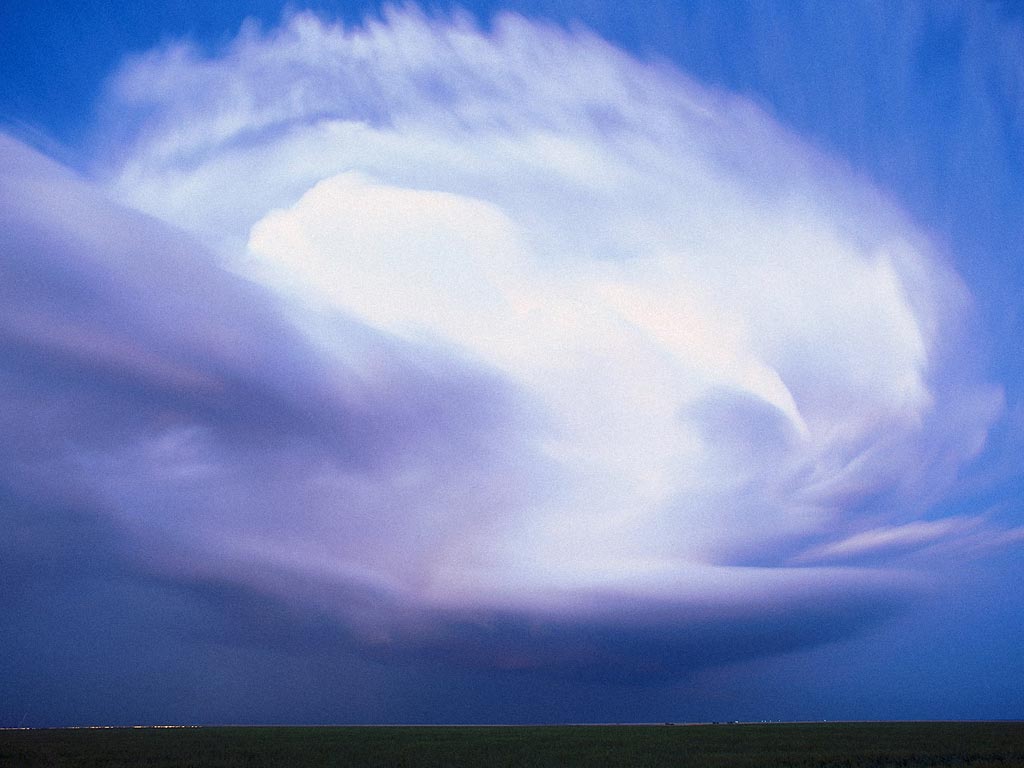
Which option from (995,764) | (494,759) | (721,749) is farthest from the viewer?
(721,749)

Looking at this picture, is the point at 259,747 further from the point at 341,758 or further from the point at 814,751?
the point at 814,751

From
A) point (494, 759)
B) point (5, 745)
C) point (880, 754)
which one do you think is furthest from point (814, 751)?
point (5, 745)

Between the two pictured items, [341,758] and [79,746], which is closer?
[341,758]

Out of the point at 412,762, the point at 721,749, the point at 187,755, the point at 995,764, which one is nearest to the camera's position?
the point at 995,764

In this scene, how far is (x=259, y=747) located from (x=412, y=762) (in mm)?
30600

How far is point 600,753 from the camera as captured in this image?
238 ft

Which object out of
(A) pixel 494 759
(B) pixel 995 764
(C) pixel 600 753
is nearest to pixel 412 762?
(A) pixel 494 759

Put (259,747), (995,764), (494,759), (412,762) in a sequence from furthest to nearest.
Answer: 1. (259,747)
2. (494,759)
3. (412,762)
4. (995,764)

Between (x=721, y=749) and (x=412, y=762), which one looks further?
(x=721, y=749)

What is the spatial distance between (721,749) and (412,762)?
1283 inches

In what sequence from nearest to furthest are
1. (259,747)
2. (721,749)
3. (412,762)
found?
(412,762) → (721,749) → (259,747)

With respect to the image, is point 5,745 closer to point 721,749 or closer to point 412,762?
point 412,762

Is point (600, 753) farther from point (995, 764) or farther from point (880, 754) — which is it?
point (995, 764)

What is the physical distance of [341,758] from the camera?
6812 centimetres
